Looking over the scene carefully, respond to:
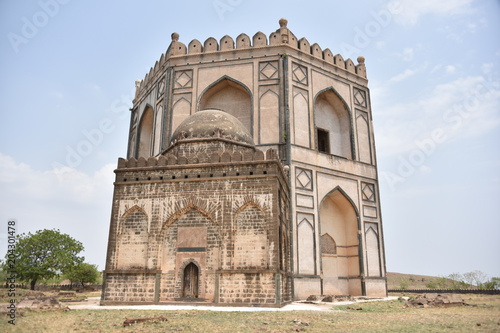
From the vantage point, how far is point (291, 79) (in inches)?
731

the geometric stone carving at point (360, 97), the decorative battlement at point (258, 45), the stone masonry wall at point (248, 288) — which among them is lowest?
the stone masonry wall at point (248, 288)

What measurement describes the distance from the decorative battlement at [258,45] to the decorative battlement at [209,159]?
8961 mm

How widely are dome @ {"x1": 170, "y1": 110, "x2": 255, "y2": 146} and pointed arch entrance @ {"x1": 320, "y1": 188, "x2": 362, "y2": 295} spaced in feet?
20.0

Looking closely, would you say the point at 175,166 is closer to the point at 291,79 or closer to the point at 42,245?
the point at 291,79

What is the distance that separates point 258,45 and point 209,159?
375 inches

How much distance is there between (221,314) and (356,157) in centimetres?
1344

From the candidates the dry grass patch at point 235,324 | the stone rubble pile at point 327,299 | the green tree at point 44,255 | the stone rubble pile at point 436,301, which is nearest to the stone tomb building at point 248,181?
the stone rubble pile at point 327,299

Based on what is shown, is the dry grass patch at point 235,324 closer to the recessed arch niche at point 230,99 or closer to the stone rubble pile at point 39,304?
the stone rubble pile at point 39,304

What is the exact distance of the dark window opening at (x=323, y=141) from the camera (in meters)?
20.0

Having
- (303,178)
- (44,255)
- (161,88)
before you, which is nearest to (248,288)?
(303,178)

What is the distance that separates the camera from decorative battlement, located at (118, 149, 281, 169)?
11.8m

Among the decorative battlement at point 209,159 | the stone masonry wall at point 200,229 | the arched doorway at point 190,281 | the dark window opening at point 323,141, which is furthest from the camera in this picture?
the dark window opening at point 323,141

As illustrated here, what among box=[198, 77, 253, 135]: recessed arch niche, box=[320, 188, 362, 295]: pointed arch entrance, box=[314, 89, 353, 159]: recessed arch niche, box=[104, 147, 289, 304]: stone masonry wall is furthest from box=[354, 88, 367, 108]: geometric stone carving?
box=[104, 147, 289, 304]: stone masonry wall

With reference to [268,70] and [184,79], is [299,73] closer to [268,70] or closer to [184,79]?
[268,70]
